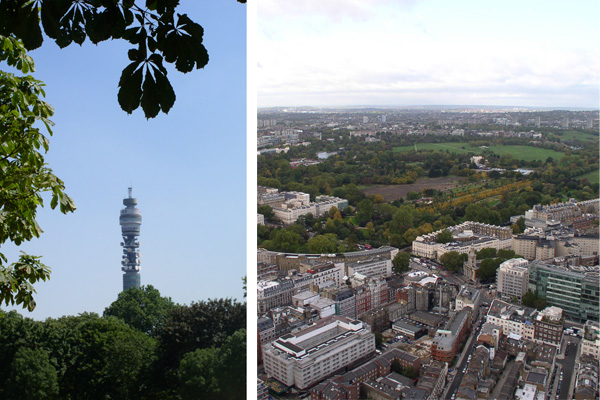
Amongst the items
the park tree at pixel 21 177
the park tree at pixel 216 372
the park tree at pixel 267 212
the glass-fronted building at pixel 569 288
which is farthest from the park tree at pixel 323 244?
the park tree at pixel 21 177

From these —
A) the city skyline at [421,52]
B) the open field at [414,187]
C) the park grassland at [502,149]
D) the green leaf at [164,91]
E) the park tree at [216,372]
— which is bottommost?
the park tree at [216,372]

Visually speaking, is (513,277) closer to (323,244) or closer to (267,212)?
(323,244)

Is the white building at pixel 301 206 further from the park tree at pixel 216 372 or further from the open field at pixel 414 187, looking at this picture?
the park tree at pixel 216 372

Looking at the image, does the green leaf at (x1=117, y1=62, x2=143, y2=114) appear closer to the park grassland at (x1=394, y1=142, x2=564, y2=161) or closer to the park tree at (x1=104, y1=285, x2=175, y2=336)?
the park grassland at (x1=394, y1=142, x2=564, y2=161)

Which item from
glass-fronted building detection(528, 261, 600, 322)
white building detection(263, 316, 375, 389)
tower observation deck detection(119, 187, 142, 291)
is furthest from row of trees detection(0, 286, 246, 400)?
glass-fronted building detection(528, 261, 600, 322)

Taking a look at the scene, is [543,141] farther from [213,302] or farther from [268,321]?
[213,302]

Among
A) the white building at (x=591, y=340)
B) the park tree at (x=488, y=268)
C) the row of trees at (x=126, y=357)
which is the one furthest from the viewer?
the row of trees at (x=126, y=357)

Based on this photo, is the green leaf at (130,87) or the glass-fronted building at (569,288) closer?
the green leaf at (130,87)

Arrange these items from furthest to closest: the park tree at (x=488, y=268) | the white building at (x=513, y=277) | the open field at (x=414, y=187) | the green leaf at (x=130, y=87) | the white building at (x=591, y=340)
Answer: the open field at (x=414, y=187) → the park tree at (x=488, y=268) → the white building at (x=513, y=277) → the white building at (x=591, y=340) → the green leaf at (x=130, y=87)
